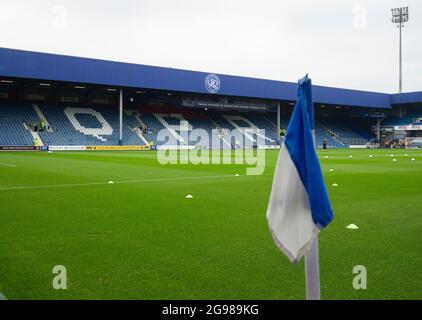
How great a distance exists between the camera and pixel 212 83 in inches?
1850

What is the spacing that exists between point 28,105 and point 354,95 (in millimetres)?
41738

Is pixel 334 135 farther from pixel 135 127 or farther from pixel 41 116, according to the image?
pixel 41 116

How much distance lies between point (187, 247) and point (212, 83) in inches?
1688

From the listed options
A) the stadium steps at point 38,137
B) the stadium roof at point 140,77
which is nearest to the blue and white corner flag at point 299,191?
the stadium roof at point 140,77

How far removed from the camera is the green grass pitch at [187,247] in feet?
12.3

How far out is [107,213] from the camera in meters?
7.44

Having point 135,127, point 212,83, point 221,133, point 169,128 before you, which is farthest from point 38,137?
point 221,133

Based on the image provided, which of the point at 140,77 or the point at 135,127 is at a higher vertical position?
the point at 140,77

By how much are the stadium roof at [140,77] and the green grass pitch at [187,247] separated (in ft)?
99.3

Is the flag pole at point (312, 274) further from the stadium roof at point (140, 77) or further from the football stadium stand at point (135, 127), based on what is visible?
the football stadium stand at point (135, 127)

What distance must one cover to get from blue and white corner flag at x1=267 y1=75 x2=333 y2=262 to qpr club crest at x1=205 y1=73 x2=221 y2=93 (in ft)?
146

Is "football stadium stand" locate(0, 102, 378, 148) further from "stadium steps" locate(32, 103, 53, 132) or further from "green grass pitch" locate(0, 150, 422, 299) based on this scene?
"green grass pitch" locate(0, 150, 422, 299)
